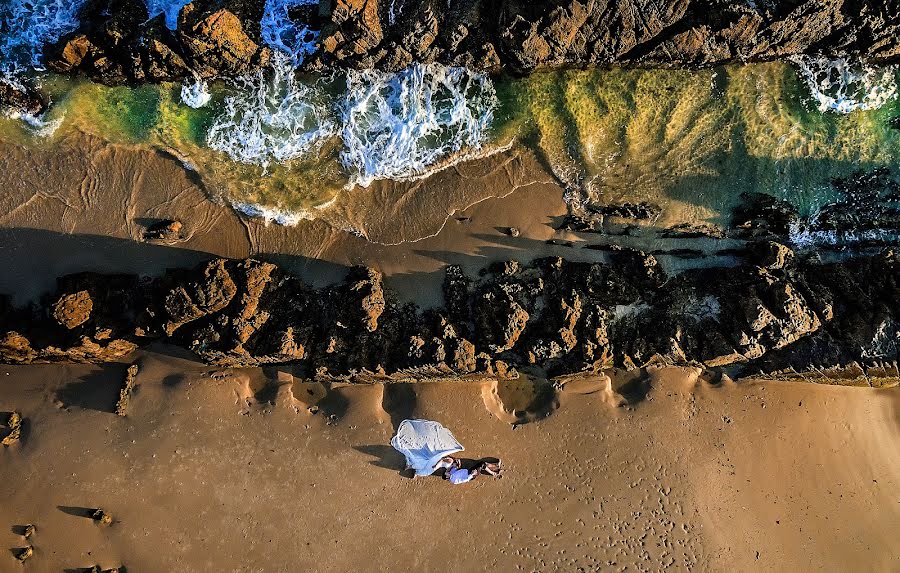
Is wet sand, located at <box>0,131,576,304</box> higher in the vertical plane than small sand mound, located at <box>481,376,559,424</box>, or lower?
higher

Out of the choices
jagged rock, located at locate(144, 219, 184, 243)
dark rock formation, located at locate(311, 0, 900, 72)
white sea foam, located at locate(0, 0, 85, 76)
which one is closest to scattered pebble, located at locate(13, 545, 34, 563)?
jagged rock, located at locate(144, 219, 184, 243)

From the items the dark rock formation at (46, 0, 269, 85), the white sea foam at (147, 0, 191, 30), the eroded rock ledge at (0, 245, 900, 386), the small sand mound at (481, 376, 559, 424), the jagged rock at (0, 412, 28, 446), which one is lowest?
the jagged rock at (0, 412, 28, 446)

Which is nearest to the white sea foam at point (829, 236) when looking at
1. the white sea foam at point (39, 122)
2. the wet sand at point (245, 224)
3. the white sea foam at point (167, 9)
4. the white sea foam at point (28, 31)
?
the wet sand at point (245, 224)

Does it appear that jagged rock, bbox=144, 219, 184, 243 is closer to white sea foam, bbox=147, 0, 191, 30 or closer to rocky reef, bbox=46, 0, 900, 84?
rocky reef, bbox=46, 0, 900, 84

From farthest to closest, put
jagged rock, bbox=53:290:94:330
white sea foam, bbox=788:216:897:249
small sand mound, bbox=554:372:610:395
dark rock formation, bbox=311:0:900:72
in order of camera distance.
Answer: white sea foam, bbox=788:216:897:249, small sand mound, bbox=554:372:610:395, dark rock formation, bbox=311:0:900:72, jagged rock, bbox=53:290:94:330

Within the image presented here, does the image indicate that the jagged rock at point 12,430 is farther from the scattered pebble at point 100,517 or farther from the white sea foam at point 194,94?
the white sea foam at point 194,94

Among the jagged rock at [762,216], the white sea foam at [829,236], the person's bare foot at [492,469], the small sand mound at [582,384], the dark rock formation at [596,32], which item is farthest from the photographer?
the white sea foam at [829,236]
